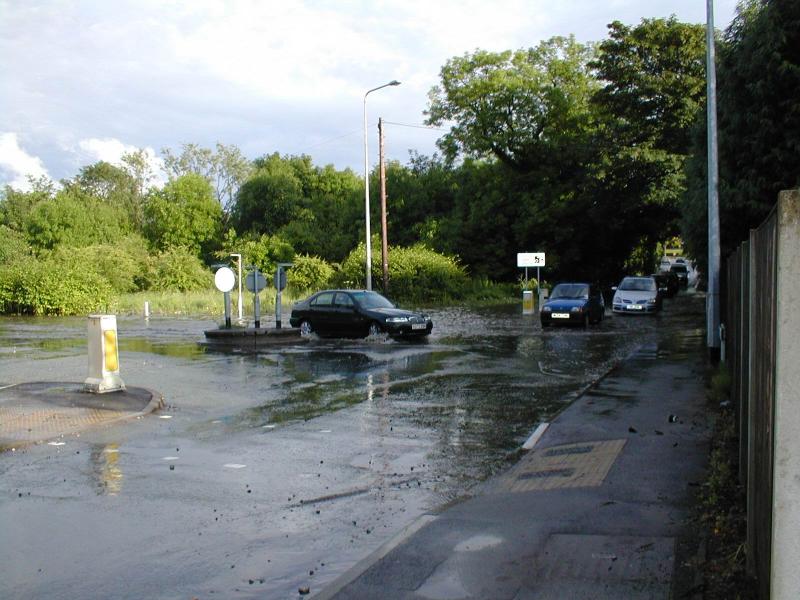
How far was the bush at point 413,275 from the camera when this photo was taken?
146ft

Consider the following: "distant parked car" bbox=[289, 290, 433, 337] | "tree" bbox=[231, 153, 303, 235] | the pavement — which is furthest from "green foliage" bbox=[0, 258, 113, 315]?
the pavement

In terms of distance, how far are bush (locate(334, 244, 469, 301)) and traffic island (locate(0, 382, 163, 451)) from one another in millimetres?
31614

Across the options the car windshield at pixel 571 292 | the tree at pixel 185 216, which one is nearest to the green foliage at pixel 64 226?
the tree at pixel 185 216

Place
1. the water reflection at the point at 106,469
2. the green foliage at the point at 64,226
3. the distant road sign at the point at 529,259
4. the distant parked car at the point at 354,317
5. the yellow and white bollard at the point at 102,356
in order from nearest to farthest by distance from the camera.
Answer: the water reflection at the point at 106,469
the yellow and white bollard at the point at 102,356
the distant parked car at the point at 354,317
the distant road sign at the point at 529,259
the green foliage at the point at 64,226

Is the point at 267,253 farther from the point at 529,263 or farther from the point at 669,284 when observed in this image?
the point at 529,263

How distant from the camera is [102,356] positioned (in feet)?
40.4

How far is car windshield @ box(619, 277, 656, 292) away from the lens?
3550 cm

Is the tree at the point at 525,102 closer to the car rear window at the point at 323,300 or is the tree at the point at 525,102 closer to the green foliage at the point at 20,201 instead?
the car rear window at the point at 323,300

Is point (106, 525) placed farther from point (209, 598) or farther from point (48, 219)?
point (48, 219)

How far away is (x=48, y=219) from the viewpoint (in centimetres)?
6875

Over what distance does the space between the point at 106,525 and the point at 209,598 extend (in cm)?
180

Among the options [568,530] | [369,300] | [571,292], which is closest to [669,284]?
[571,292]

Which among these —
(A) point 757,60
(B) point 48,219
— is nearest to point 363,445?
(A) point 757,60

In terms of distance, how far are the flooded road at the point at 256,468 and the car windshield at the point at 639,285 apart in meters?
18.4
